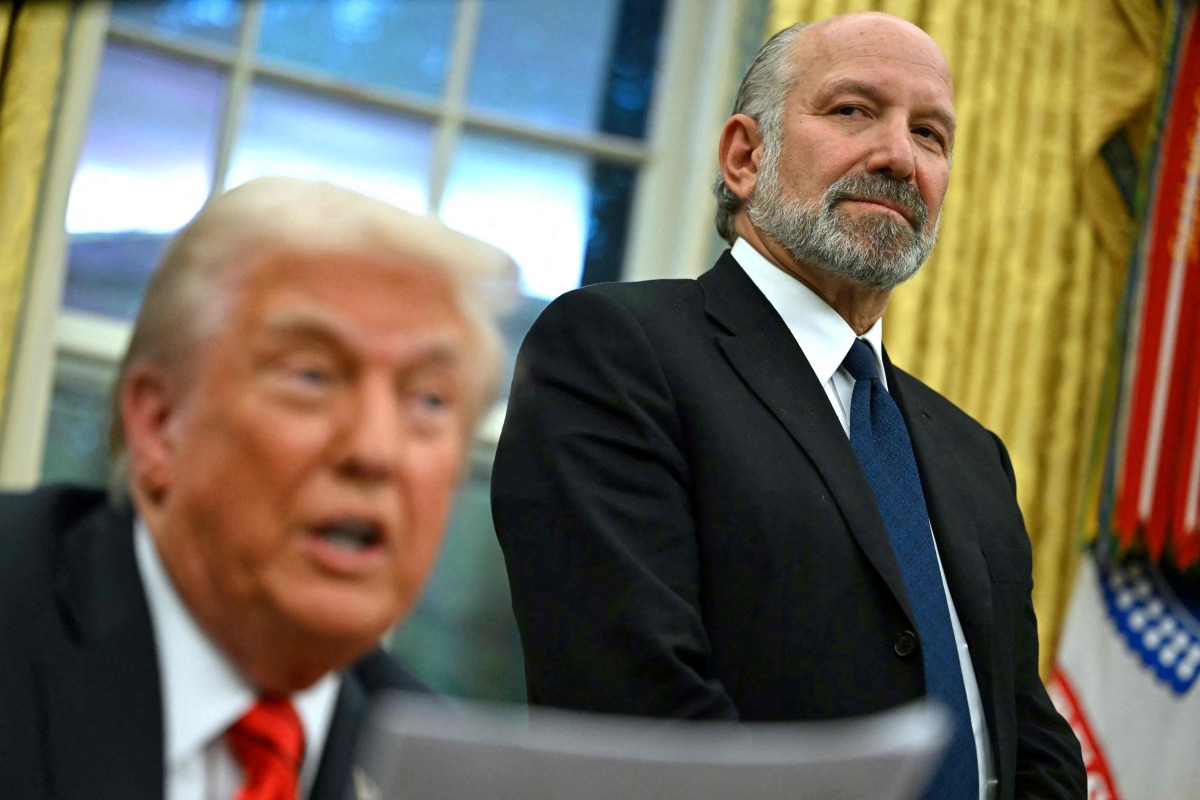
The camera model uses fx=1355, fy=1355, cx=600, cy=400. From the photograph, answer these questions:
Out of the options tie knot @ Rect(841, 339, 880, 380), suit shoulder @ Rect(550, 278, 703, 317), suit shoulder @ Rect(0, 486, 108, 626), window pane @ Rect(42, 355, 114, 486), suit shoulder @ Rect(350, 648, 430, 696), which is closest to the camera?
suit shoulder @ Rect(0, 486, 108, 626)

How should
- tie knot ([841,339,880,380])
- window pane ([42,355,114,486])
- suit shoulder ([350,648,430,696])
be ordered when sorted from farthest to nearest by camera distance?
window pane ([42,355,114,486])
tie knot ([841,339,880,380])
suit shoulder ([350,648,430,696])

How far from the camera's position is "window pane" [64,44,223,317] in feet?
9.80

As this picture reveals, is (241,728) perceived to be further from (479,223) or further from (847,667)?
(479,223)

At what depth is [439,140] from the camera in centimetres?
332

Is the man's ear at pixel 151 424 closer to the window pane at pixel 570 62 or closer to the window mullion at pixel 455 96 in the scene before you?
the window mullion at pixel 455 96

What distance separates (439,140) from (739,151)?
1.46 m

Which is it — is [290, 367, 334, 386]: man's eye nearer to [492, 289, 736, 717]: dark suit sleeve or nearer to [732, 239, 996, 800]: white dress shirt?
[492, 289, 736, 717]: dark suit sleeve

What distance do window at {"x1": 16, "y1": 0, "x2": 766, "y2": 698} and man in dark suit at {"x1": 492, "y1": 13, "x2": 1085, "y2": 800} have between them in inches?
47.5

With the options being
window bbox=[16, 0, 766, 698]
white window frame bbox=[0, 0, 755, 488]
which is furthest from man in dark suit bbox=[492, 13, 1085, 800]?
white window frame bbox=[0, 0, 755, 488]

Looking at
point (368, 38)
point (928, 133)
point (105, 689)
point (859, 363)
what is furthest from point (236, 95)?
point (105, 689)

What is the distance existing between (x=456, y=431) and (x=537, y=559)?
0.74 meters

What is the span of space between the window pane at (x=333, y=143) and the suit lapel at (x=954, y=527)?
1662mm

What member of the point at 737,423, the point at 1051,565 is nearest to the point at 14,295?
the point at 737,423

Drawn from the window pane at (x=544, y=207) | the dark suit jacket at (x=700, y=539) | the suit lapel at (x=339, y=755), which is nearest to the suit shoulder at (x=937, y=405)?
the dark suit jacket at (x=700, y=539)
